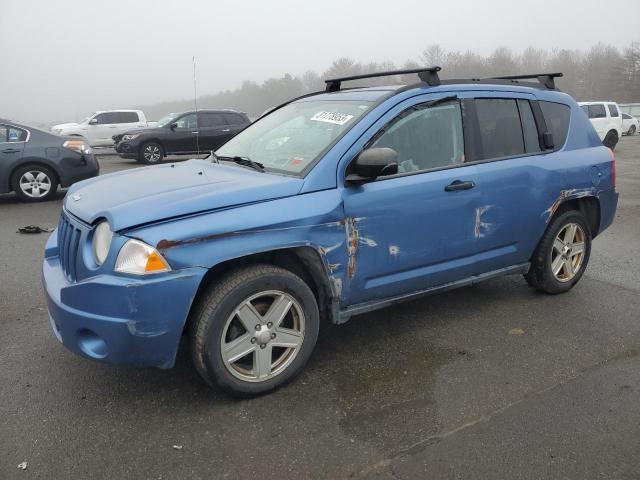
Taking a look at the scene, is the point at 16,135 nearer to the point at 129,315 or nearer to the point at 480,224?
the point at 129,315

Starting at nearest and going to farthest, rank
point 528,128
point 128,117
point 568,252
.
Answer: point 528,128 < point 568,252 < point 128,117

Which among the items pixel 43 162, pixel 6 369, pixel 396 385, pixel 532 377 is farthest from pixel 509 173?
pixel 43 162

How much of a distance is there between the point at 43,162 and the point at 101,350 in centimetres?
795

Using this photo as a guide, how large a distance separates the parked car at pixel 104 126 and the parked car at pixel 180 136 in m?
4.82

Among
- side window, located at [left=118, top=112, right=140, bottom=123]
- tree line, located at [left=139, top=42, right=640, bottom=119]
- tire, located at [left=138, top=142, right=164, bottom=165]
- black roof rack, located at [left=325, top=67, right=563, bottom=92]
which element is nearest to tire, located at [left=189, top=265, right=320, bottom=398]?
black roof rack, located at [left=325, top=67, right=563, bottom=92]

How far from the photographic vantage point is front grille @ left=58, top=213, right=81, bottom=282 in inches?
116

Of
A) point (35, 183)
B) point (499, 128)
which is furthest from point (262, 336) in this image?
point (35, 183)

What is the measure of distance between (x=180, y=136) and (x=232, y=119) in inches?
68.6

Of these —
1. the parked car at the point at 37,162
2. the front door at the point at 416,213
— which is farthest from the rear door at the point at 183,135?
the front door at the point at 416,213

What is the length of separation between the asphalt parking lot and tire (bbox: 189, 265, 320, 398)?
0.53 feet

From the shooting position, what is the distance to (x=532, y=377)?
3.28 m

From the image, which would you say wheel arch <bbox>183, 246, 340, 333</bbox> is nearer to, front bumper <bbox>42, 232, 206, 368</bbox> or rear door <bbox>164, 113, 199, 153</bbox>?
front bumper <bbox>42, 232, 206, 368</bbox>

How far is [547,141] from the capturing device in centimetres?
434

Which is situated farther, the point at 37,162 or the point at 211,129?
the point at 211,129
